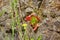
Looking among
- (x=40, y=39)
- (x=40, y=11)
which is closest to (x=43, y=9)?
(x=40, y=11)

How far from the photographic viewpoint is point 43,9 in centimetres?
291

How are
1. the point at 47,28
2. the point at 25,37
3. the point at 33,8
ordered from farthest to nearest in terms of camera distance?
the point at 33,8 < the point at 47,28 < the point at 25,37

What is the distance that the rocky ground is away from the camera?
8.14ft

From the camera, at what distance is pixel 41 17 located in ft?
9.19

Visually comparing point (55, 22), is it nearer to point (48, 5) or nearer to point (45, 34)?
point (45, 34)

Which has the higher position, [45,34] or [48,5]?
[48,5]

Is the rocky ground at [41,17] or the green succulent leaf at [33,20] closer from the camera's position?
the rocky ground at [41,17]

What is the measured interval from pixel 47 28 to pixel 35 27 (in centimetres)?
15

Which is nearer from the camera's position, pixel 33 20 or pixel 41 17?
pixel 33 20

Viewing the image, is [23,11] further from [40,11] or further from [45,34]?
[45,34]

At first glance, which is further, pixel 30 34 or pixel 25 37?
pixel 30 34

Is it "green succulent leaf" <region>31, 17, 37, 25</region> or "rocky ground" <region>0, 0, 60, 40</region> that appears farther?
"green succulent leaf" <region>31, 17, 37, 25</region>

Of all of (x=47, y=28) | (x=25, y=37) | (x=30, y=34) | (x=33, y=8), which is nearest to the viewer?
(x=25, y=37)

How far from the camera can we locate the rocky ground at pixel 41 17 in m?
2.48
